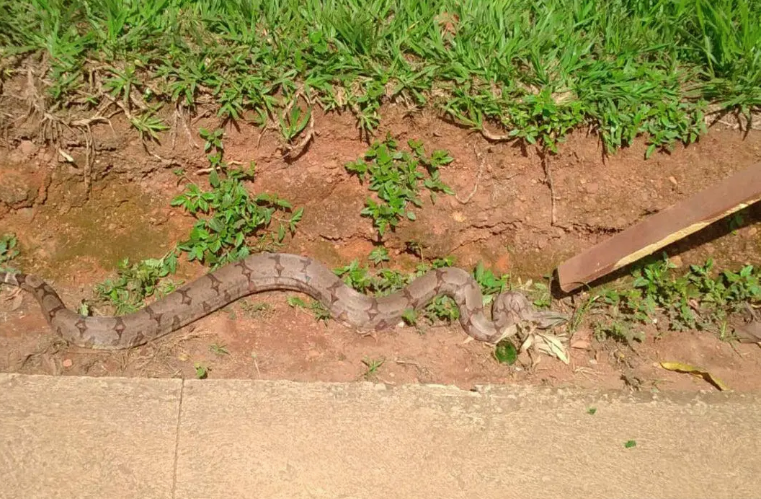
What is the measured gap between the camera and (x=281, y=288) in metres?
4.80

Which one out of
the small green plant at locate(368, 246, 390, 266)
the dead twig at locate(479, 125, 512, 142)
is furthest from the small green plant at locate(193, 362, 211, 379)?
the dead twig at locate(479, 125, 512, 142)

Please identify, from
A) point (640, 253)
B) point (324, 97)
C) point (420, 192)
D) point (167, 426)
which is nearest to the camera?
point (167, 426)

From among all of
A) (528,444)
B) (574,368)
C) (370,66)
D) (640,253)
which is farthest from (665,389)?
(370,66)

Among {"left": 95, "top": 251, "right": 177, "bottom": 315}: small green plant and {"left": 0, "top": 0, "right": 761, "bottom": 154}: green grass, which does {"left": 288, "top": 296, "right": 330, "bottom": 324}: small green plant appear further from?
{"left": 0, "top": 0, "right": 761, "bottom": 154}: green grass

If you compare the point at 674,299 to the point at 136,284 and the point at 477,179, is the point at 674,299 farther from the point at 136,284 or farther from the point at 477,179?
the point at 136,284

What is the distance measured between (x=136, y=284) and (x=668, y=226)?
3682mm

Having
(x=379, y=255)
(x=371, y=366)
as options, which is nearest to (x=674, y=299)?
(x=379, y=255)

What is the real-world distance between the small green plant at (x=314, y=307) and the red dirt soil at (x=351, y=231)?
0.16 feet

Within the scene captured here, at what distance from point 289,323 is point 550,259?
2114 millimetres

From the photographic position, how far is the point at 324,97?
14.7 feet

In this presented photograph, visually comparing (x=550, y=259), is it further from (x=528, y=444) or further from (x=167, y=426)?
(x=167, y=426)

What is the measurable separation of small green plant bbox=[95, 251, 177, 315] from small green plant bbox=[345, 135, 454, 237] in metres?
1.55

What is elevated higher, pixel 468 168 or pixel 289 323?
pixel 468 168

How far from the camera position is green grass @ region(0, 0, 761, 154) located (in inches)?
170
